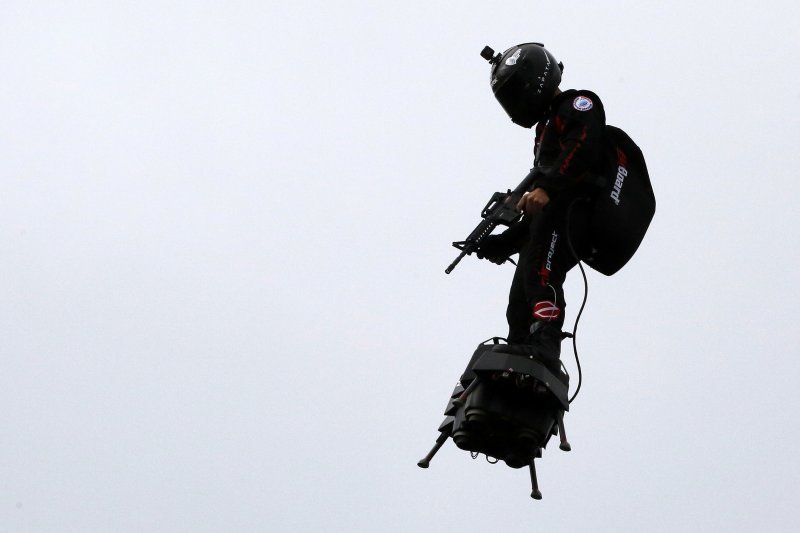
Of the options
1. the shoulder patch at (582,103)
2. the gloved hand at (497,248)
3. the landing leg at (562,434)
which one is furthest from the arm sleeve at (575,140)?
the landing leg at (562,434)

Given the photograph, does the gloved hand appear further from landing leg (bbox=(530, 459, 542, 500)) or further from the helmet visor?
landing leg (bbox=(530, 459, 542, 500))

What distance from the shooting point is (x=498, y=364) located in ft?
31.1

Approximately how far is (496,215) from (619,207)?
0.96 meters

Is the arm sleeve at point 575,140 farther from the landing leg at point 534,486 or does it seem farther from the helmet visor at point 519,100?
the landing leg at point 534,486

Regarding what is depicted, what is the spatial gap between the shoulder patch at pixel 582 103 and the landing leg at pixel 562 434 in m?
2.33

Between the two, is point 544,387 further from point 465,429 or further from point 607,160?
point 607,160

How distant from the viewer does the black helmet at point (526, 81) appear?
10.5m

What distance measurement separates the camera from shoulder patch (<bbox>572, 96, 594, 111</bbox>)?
1019cm

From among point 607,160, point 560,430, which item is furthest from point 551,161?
point 560,430

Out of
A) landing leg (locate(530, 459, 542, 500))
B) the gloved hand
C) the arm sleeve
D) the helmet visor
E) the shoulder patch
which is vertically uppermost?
the helmet visor

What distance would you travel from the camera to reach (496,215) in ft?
34.5

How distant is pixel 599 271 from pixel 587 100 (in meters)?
1.39

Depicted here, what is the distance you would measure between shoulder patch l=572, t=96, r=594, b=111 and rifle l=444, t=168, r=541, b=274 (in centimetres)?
57

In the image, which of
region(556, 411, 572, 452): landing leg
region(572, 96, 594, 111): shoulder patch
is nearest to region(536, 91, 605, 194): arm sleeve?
region(572, 96, 594, 111): shoulder patch
